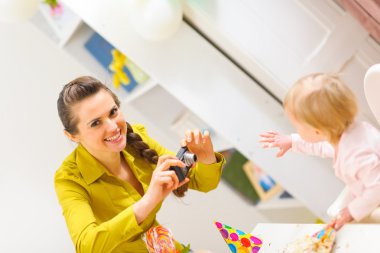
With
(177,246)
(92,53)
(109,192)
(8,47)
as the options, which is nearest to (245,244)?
(177,246)

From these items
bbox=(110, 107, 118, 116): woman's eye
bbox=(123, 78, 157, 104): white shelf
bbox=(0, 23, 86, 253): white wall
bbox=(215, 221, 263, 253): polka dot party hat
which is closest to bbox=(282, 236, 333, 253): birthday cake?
Result: bbox=(215, 221, 263, 253): polka dot party hat

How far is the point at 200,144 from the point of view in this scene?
4.82 ft

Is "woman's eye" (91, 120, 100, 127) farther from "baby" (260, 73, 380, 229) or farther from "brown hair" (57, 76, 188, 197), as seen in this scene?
"baby" (260, 73, 380, 229)

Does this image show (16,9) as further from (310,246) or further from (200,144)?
(310,246)

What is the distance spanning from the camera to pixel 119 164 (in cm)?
158

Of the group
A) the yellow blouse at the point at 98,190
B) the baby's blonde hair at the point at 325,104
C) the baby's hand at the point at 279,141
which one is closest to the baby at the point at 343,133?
the baby's blonde hair at the point at 325,104

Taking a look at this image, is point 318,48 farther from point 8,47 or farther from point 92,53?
point 8,47

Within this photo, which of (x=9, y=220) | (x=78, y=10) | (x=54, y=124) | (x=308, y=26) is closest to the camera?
(x=308, y=26)

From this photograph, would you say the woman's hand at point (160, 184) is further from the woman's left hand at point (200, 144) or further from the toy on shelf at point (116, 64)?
the toy on shelf at point (116, 64)

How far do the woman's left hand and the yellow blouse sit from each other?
3 centimetres

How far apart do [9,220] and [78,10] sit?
3.56ft

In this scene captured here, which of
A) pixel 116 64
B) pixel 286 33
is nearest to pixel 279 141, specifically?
pixel 286 33

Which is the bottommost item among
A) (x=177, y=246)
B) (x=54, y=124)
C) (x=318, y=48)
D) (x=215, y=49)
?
(x=177, y=246)

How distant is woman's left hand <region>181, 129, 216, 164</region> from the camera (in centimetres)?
142
